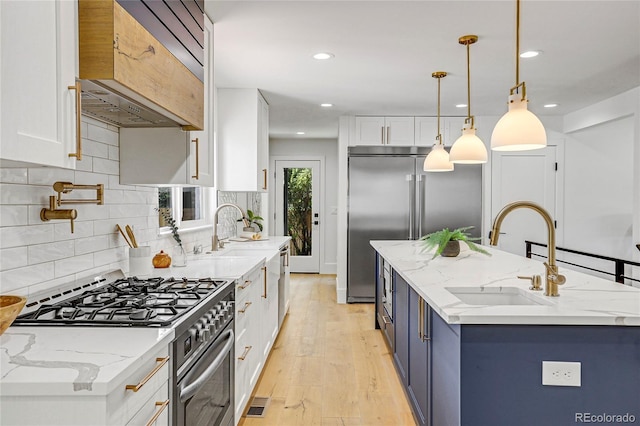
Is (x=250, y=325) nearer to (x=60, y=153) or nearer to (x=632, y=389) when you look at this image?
(x=60, y=153)

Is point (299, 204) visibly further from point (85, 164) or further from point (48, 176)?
point (48, 176)

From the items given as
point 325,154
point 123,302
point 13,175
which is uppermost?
point 325,154

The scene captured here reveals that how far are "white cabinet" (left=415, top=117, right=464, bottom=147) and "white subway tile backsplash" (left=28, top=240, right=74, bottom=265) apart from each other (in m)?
4.64

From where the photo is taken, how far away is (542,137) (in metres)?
2.11

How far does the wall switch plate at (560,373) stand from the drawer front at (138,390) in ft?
4.37

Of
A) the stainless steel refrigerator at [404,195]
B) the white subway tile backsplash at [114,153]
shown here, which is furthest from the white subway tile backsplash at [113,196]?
the stainless steel refrigerator at [404,195]

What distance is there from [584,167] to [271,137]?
4.84 m

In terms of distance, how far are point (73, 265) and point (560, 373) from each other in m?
2.01

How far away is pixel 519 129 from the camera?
2092mm

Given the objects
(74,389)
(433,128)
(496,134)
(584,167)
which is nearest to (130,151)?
(74,389)

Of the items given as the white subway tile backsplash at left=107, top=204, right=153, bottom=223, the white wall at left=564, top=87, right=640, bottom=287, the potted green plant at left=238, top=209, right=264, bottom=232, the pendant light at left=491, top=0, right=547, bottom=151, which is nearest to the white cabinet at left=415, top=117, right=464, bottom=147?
the white wall at left=564, top=87, right=640, bottom=287

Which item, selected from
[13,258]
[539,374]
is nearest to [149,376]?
[13,258]

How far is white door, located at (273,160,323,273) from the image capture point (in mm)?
8016

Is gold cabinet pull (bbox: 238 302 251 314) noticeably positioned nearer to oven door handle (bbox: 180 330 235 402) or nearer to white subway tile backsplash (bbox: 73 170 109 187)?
oven door handle (bbox: 180 330 235 402)
